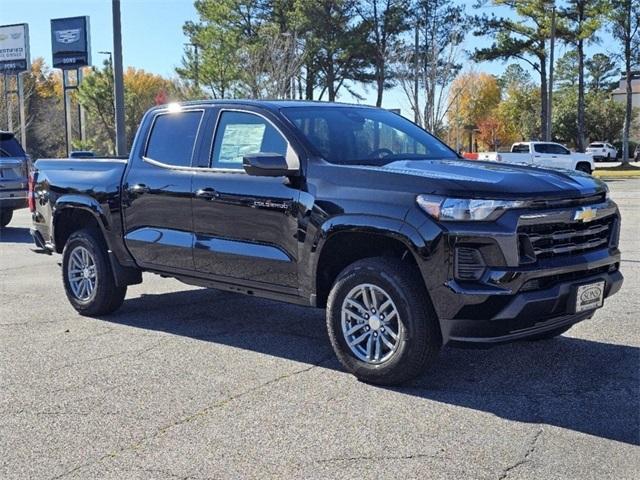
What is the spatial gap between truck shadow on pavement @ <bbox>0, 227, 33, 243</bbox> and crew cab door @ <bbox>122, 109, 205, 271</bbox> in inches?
293

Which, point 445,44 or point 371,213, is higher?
point 445,44

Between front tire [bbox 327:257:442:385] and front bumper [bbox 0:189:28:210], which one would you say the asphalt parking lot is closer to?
front tire [bbox 327:257:442:385]

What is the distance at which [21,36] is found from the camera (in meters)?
47.9

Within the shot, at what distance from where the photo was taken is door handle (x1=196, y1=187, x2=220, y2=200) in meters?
5.85

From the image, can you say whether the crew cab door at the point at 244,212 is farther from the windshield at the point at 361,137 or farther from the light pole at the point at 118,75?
the light pole at the point at 118,75

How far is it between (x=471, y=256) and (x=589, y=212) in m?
0.95

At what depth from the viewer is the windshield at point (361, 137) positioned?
5.52 m

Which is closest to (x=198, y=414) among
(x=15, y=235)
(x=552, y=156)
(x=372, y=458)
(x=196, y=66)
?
(x=372, y=458)

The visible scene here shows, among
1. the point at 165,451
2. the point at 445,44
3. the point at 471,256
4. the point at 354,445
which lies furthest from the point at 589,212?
the point at 445,44

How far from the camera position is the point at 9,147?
1441 centimetres

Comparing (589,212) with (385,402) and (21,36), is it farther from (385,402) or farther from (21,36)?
(21,36)

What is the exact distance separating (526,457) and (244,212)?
2.76m

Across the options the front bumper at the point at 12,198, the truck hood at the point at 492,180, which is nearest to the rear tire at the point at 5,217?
the front bumper at the point at 12,198

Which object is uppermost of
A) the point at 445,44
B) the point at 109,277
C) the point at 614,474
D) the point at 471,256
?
the point at 445,44
